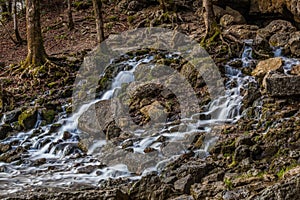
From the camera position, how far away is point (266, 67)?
10500 mm

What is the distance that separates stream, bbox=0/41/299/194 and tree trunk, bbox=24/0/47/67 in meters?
3.28

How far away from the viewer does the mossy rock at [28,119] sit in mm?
10664

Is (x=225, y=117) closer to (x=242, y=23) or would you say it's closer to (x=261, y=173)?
(x=261, y=173)

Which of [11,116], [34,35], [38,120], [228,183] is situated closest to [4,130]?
[11,116]

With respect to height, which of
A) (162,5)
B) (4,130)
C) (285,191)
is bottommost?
(4,130)

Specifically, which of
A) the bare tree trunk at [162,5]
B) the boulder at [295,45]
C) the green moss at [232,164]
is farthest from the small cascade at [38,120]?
the bare tree trunk at [162,5]

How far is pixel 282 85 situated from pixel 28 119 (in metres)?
6.98

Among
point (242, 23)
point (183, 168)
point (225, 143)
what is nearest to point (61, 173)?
point (183, 168)

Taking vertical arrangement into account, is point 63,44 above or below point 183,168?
above

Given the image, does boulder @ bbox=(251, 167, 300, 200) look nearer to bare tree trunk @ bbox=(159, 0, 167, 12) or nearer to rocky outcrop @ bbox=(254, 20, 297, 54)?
rocky outcrop @ bbox=(254, 20, 297, 54)

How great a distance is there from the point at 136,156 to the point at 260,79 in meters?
4.23

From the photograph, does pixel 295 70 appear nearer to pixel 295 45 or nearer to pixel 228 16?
pixel 295 45

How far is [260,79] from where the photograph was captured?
10078 mm

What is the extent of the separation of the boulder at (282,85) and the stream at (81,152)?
957 millimetres
